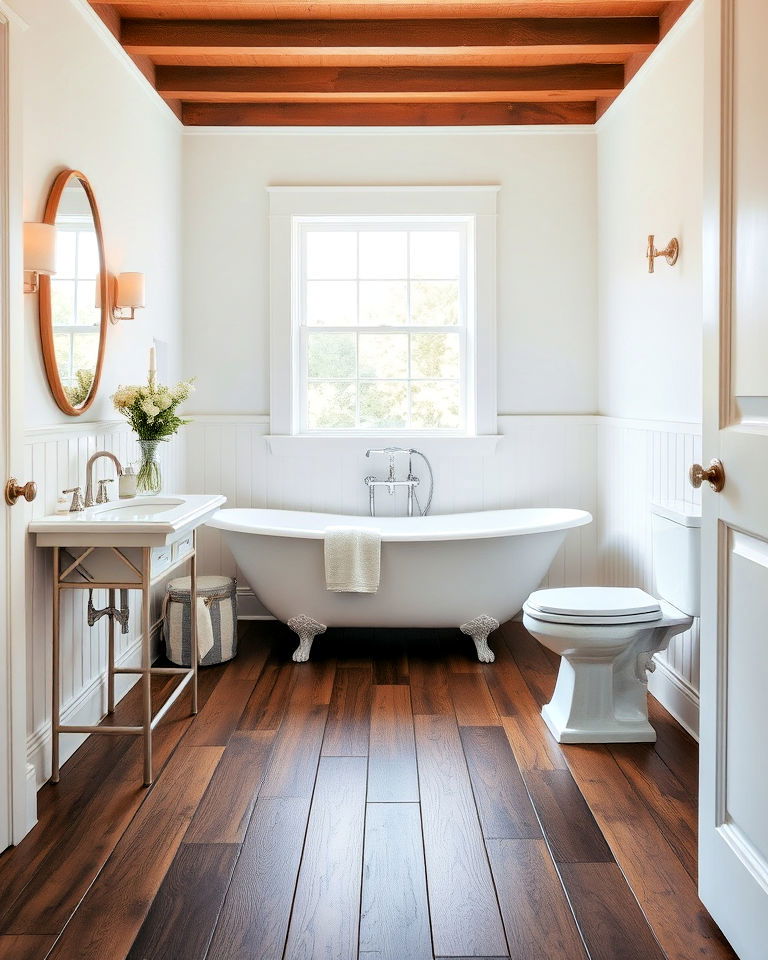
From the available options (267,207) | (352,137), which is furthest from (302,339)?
(352,137)

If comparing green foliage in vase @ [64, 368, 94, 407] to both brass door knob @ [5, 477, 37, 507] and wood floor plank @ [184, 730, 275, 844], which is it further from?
wood floor plank @ [184, 730, 275, 844]

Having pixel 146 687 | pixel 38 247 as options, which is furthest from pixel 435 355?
pixel 146 687

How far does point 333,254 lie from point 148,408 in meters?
1.87

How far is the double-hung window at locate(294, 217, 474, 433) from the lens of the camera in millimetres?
4684

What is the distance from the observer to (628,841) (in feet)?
7.41

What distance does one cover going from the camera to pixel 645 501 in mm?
3775

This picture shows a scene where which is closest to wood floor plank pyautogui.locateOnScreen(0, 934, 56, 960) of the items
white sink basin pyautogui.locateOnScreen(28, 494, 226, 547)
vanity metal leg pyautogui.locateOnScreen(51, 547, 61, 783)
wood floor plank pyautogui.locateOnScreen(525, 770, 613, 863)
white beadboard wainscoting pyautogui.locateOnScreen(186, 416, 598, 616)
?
vanity metal leg pyautogui.locateOnScreen(51, 547, 61, 783)

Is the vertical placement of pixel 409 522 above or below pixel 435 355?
below

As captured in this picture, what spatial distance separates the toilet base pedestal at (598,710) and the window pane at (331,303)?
251 cm

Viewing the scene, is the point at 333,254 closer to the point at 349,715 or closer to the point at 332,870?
the point at 349,715

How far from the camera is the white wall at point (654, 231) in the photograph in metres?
3.18

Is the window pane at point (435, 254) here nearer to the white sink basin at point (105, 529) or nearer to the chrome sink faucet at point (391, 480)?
the chrome sink faucet at point (391, 480)

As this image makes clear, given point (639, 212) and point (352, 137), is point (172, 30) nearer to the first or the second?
point (352, 137)

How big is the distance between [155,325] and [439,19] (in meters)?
1.96
